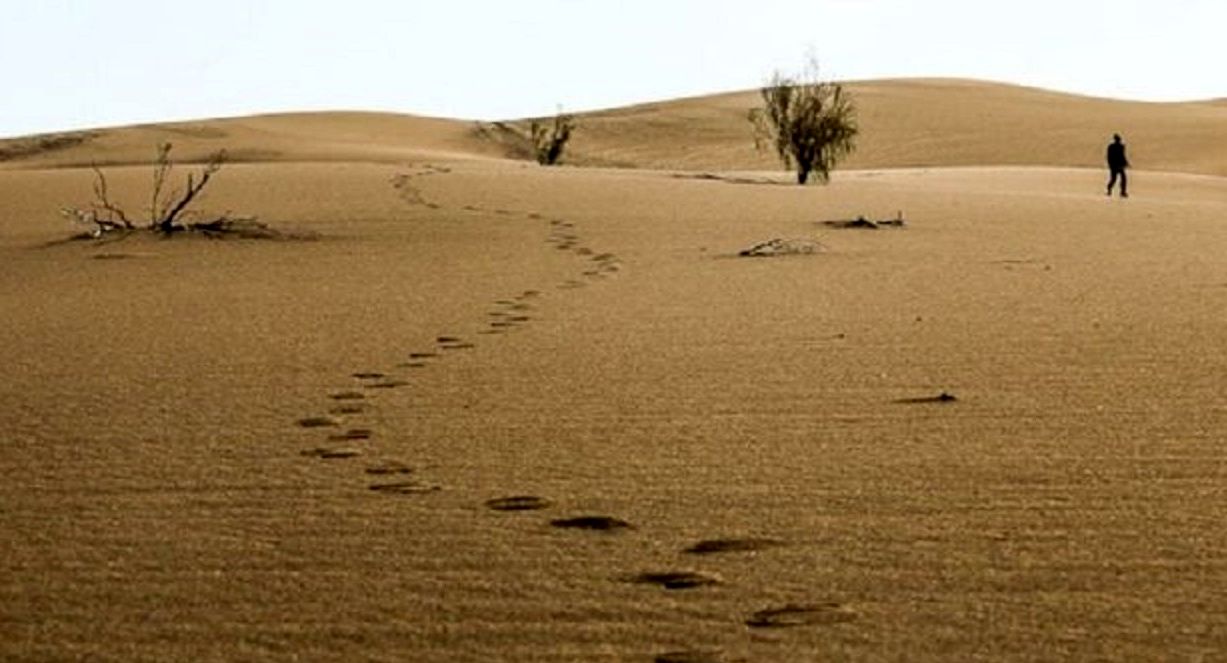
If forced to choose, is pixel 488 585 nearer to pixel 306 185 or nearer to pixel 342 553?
pixel 342 553

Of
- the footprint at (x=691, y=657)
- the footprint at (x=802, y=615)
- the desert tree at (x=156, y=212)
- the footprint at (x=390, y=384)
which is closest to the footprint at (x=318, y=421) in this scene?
the footprint at (x=390, y=384)

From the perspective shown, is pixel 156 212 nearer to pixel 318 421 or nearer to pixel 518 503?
pixel 318 421

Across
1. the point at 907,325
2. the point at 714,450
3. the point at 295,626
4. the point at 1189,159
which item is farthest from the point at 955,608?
the point at 1189,159

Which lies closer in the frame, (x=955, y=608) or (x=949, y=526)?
(x=955, y=608)

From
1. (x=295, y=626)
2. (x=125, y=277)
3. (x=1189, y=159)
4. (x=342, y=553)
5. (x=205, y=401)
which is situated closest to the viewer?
(x=295, y=626)

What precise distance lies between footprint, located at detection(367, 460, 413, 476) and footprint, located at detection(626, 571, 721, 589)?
122 cm

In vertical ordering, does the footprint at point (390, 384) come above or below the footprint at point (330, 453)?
below

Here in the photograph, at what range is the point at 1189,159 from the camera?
165ft

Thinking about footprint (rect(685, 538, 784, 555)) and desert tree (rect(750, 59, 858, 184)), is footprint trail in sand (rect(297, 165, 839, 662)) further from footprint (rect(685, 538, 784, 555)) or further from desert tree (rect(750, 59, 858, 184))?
desert tree (rect(750, 59, 858, 184))

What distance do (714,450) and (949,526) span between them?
104 cm

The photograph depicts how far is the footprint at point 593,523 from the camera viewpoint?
4105 millimetres

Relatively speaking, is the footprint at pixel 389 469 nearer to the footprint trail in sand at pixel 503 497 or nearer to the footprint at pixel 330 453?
the footprint trail in sand at pixel 503 497

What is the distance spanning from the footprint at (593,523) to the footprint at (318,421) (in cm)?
152

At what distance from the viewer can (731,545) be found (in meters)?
3.90
